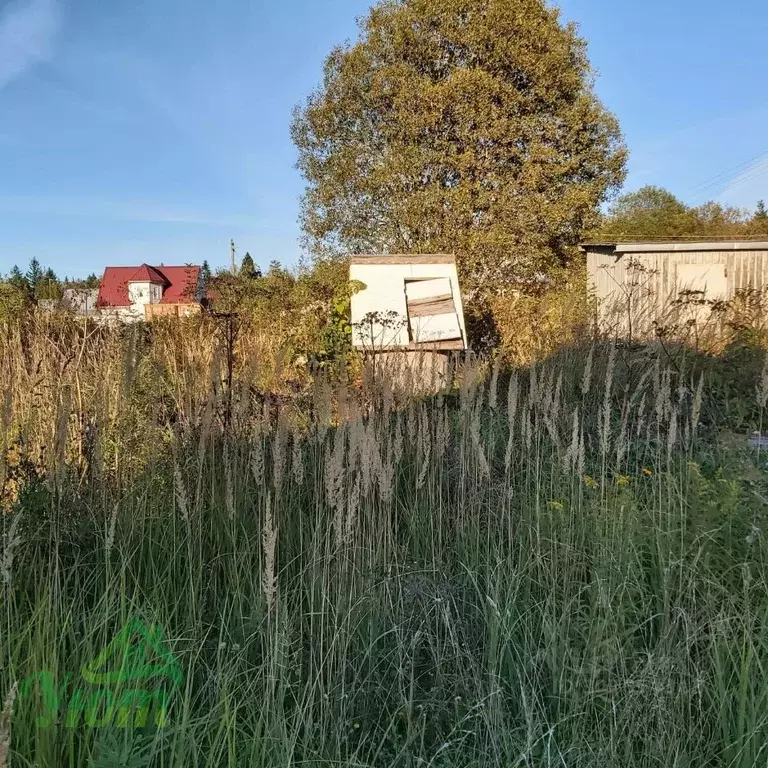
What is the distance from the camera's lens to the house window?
7.20 m

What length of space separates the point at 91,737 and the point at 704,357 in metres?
4.67

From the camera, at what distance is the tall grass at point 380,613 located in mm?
1274

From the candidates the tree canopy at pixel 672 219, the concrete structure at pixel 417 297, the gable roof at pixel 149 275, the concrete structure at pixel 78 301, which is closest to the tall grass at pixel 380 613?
the concrete structure at pixel 78 301

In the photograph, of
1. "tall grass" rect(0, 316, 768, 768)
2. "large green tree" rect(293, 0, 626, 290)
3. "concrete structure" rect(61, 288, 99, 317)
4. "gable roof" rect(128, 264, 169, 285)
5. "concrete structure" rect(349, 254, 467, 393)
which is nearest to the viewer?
"tall grass" rect(0, 316, 768, 768)

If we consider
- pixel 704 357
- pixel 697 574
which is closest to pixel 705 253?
pixel 704 357

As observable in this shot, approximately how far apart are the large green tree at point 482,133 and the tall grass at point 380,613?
35.9ft

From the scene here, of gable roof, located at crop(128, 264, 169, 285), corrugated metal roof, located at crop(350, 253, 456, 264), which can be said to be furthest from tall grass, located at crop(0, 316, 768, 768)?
gable roof, located at crop(128, 264, 169, 285)

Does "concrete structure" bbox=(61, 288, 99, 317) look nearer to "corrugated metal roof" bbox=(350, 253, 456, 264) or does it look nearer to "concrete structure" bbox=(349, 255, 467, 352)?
"concrete structure" bbox=(349, 255, 467, 352)

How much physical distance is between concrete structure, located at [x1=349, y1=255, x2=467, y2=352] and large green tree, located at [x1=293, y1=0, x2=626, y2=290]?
17.6 feet

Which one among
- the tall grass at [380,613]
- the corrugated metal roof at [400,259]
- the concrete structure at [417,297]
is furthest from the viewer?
the corrugated metal roof at [400,259]

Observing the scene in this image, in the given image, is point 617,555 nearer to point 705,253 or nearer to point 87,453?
point 87,453

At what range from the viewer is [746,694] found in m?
1.41

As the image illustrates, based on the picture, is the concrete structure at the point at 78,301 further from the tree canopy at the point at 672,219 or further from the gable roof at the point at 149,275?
the gable roof at the point at 149,275

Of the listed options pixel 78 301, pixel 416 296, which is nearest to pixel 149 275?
pixel 416 296
